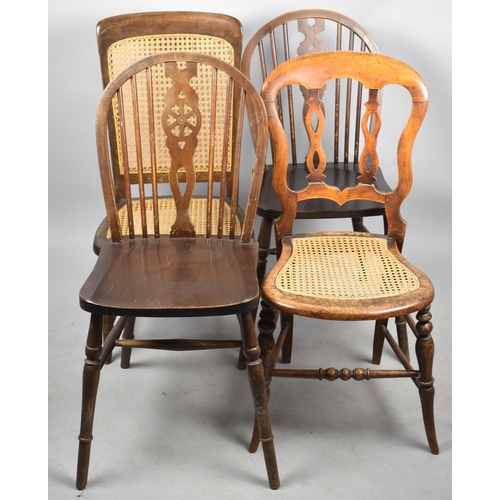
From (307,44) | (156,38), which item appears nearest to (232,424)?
(156,38)

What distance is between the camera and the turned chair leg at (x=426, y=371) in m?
2.35

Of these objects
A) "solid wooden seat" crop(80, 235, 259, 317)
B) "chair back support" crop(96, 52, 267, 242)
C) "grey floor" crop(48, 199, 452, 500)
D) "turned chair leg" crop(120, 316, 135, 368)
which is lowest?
"grey floor" crop(48, 199, 452, 500)

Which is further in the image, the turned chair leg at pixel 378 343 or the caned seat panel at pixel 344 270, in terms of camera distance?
the turned chair leg at pixel 378 343

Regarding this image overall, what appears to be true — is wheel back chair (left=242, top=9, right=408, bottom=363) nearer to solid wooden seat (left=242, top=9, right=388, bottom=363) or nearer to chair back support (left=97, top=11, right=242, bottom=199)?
solid wooden seat (left=242, top=9, right=388, bottom=363)

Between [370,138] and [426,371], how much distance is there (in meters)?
0.75

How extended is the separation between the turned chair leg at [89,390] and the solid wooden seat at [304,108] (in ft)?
2.57

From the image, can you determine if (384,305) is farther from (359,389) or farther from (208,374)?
(208,374)

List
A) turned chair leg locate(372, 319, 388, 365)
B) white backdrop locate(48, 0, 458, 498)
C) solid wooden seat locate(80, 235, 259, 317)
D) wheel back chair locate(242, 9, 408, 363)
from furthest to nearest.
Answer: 1. white backdrop locate(48, 0, 458, 498)
2. turned chair leg locate(372, 319, 388, 365)
3. wheel back chair locate(242, 9, 408, 363)
4. solid wooden seat locate(80, 235, 259, 317)

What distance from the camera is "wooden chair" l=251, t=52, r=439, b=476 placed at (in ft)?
7.35

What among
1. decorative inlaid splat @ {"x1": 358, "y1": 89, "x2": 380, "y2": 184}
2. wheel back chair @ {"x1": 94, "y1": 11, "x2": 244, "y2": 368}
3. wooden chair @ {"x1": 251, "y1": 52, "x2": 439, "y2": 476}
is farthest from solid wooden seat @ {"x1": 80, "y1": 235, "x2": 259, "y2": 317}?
decorative inlaid splat @ {"x1": 358, "y1": 89, "x2": 380, "y2": 184}

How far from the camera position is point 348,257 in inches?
97.4

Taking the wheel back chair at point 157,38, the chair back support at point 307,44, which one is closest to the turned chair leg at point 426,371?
the wheel back chair at point 157,38

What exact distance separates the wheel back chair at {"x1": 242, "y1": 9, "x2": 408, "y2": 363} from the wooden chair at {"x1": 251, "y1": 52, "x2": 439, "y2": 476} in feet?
0.43

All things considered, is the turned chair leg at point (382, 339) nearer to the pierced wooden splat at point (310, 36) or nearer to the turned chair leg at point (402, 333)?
the turned chair leg at point (402, 333)
